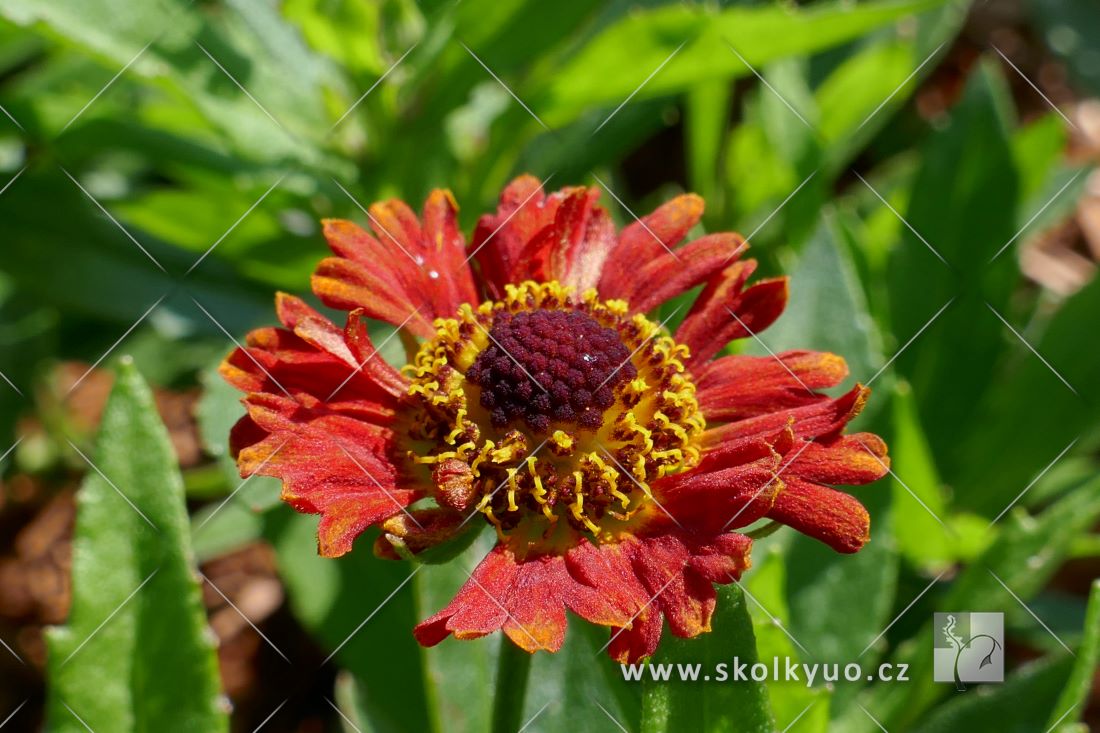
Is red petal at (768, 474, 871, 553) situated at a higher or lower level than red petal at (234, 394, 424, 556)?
lower

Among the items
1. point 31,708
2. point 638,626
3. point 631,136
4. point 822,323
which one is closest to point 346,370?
point 638,626

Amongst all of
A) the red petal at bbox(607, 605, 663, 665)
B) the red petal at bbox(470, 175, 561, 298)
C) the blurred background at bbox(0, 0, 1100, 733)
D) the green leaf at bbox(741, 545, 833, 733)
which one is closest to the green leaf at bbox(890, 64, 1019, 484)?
the blurred background at bbox(0, 0, 1100, 733)

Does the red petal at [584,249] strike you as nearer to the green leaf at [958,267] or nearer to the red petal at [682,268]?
the red petal at [682,268]

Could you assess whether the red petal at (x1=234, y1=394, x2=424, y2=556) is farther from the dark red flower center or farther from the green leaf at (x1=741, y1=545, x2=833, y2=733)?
the green leaf at (x1=741, y1=545, x2=833, y2=733)

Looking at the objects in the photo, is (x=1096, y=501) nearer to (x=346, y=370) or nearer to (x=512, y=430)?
(x=512, y=430)

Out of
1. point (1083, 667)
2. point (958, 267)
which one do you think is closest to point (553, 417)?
point (1083, 667)

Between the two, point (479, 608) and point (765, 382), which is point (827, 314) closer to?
point (765, 382)
